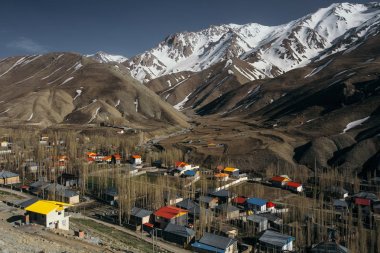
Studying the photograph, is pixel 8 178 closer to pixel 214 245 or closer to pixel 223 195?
pixel 223 195

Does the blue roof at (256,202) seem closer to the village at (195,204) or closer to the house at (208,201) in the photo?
the village at (195,204)

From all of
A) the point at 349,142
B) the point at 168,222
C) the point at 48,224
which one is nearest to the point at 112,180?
the point at 168,222

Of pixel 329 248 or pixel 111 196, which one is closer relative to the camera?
pixel 329 248

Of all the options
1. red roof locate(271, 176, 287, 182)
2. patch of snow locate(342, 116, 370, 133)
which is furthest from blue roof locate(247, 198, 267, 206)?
patch of snow locate(342, 116, 370, 133)

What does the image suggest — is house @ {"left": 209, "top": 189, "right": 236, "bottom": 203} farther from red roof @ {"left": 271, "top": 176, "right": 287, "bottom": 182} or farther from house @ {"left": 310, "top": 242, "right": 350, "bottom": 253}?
house @ {"left": 310, "top": 242, "right": 350, "bottom": 253}

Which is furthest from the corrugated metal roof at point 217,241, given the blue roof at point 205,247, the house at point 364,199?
the house at point 364,199

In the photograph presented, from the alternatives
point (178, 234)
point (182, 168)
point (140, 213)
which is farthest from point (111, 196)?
point (182, 168)
